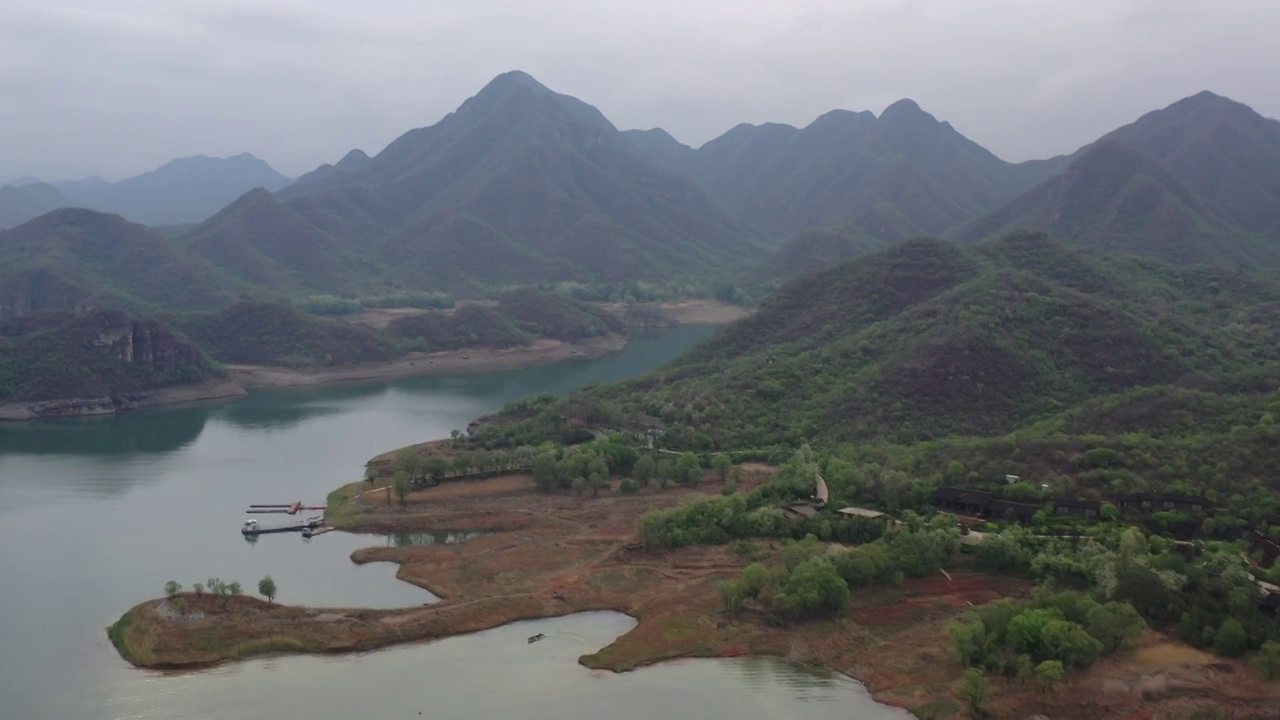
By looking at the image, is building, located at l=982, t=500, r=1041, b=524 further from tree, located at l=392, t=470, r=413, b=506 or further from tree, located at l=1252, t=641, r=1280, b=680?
tree, located at l=392, t=470, r=413, b=506

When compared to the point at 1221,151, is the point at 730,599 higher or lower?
lower

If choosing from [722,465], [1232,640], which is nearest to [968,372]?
[722,465]

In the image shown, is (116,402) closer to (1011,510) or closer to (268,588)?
(268,588)

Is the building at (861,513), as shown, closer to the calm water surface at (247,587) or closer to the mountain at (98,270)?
the calm water surface at (247,587)

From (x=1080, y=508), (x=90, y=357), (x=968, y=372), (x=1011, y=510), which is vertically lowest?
(x=1011, y=510)

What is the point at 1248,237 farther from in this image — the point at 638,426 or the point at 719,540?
the point at 719,540

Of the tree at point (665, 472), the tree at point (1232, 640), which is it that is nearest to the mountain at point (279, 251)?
the tree at point (665, 472)
